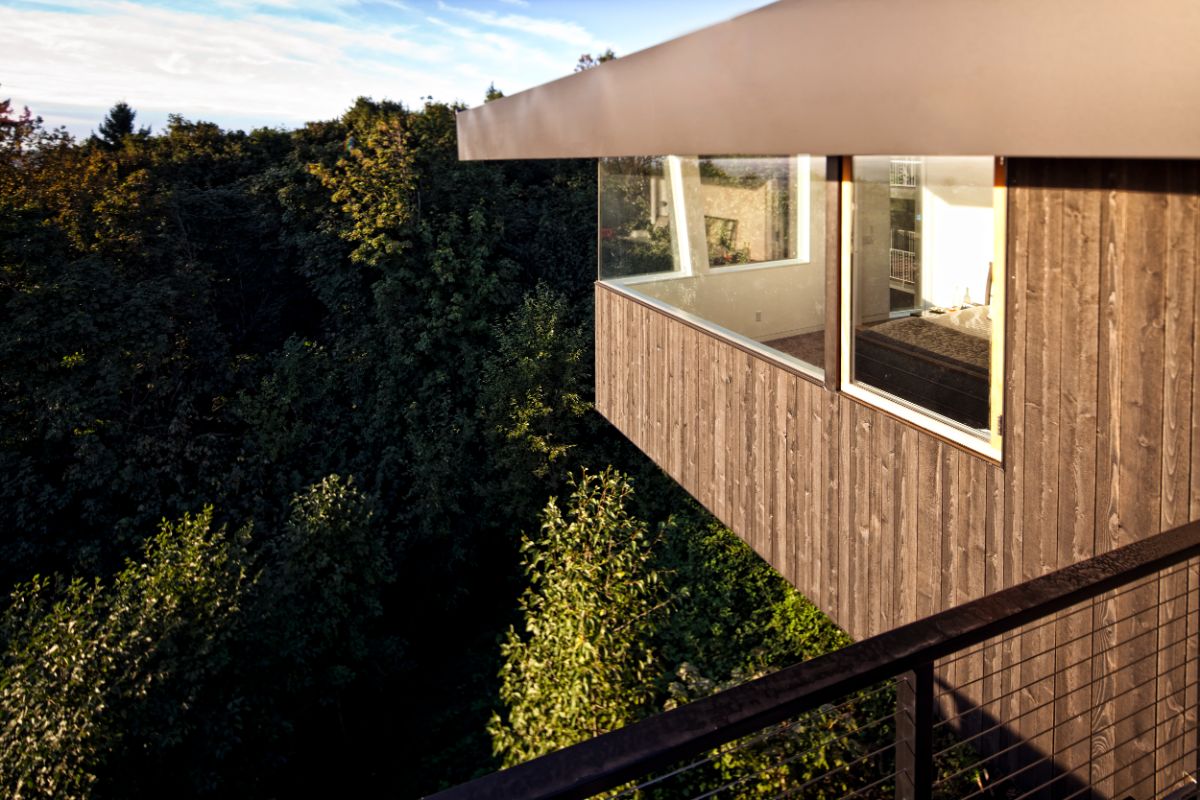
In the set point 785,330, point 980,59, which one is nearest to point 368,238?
point 785,330

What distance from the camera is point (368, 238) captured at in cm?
1688

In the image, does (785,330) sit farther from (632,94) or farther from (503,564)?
(503,564)

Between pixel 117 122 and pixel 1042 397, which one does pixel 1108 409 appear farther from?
pixel 117 122

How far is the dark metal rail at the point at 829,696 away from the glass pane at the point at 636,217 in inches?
174

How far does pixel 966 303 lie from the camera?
123 inches

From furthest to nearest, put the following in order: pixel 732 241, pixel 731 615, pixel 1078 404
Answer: pixel 731 615 → pixel 732 241 → pixel 1078 404

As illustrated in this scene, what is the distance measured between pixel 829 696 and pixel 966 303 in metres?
2.32

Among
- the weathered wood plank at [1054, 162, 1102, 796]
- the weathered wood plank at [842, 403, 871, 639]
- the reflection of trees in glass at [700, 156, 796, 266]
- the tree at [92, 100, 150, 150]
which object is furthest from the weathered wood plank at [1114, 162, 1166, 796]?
the tree at [92, 100, 150, 150]

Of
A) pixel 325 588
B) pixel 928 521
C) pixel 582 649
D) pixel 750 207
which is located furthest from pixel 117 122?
pixel 928 521

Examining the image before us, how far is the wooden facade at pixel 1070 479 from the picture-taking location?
2.36 meters

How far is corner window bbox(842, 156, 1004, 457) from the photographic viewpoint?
3010 millimetres

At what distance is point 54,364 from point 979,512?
14.2 m

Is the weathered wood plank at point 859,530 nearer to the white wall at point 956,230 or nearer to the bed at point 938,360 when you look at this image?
the bed at point 938,360

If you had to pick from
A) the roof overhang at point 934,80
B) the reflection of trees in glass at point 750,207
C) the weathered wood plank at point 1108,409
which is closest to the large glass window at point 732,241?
the reflection of trees in glass at point 750,207
